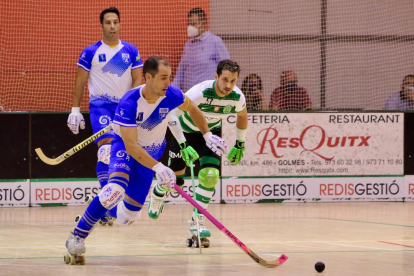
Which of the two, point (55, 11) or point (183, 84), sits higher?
point (55, 11)

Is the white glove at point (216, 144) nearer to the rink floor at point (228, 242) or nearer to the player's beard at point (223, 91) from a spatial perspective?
the player's beard at point (223, 91)

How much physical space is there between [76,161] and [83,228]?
508 cm

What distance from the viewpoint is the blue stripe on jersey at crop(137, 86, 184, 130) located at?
6.02 metres

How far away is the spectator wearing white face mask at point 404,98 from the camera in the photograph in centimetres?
1201

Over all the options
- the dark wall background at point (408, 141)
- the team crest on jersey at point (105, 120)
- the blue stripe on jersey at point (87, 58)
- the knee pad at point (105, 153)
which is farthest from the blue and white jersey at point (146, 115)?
the dark wall background at point (408, 141)

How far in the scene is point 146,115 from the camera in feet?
19.6

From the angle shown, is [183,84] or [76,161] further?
[183,84]

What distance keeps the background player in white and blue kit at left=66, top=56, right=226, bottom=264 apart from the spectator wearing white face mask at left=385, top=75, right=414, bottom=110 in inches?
249

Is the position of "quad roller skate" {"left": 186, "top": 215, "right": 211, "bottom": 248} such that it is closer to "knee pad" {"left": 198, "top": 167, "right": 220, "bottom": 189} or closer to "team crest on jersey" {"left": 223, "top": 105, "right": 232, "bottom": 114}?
"knee pad" {"left": 198, "top": 167, "right": 220, "bottom": 189}

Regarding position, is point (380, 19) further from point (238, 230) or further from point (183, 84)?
point (238, 230)

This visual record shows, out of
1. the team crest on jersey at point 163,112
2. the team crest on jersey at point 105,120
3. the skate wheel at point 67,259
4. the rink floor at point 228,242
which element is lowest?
the rink floor at point 228,242

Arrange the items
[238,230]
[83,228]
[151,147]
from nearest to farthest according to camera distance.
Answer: [83,228] → [151,147] → [238,230]

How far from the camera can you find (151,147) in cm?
615

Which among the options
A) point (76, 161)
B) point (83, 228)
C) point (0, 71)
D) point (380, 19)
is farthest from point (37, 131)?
point (380, 19)
